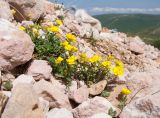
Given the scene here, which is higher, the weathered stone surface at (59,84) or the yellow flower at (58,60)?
the yellow flower at (58,60)

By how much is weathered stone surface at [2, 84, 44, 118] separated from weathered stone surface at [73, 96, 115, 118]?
3.58 feet

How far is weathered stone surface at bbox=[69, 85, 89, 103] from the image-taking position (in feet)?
26.2

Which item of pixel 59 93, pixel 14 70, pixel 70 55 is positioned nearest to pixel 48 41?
pixel 70 55

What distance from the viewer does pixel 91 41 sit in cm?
1339

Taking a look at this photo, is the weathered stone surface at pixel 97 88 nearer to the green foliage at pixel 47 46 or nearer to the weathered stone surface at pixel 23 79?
the green foliage at pixel 47 46

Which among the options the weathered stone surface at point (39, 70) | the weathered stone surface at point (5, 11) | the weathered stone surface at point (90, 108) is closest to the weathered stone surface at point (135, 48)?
the weathered stone surface at point (5, 11)

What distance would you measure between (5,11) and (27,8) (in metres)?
1.39

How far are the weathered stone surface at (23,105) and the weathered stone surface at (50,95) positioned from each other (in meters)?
0.98

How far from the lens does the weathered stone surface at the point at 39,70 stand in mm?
8289

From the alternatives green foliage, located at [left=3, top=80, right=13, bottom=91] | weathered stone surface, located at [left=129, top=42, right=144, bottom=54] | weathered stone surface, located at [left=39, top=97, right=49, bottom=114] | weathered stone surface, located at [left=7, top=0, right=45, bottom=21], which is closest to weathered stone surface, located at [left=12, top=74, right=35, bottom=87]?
green foliage, located at [left=3, top=80, right=13, bottom=91]

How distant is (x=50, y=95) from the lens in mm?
7582

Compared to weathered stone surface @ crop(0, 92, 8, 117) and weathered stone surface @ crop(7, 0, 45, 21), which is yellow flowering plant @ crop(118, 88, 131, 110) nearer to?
weathered stone surface @ crop(0, 92, 8, 117)

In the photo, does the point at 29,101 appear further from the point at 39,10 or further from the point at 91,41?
the point at 91,41

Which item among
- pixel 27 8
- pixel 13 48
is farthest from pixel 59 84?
pixel 27 8
